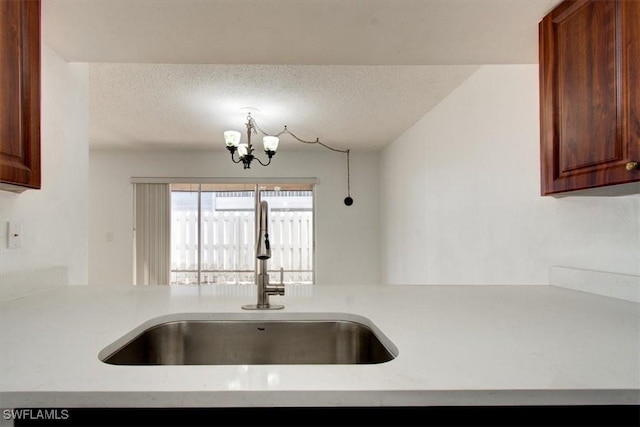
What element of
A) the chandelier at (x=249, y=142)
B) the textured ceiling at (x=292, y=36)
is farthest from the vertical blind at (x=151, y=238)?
the textured ceiling at (x=292, y=36)

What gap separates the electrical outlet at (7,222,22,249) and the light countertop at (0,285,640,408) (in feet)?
1.08

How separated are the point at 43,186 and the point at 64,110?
429mm

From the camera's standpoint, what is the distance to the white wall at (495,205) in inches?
60.2

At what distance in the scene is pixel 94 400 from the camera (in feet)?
2.05

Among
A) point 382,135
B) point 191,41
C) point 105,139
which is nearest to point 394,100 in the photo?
point 382,135

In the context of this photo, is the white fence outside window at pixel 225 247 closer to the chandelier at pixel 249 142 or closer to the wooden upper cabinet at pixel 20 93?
the chandelier at pixel 249 142

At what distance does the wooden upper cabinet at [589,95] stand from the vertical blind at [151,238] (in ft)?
17.6

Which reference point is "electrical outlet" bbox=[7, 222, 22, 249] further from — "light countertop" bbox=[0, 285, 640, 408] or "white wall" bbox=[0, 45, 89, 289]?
"light countertop" bbox=[0, 285, 640, 408]

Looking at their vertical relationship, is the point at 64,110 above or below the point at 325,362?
above

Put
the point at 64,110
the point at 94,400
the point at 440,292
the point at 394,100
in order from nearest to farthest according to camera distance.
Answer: the point at 94,400
the point at 440,292
the point at 64,110
the point at 394,100

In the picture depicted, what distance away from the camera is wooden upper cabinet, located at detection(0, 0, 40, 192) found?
3.83 ft

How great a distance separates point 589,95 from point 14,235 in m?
2.17

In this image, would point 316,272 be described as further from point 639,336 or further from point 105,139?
point 639,336

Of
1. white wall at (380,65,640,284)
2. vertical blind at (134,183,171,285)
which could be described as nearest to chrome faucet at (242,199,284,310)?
white wall at (380,65,640,284)
